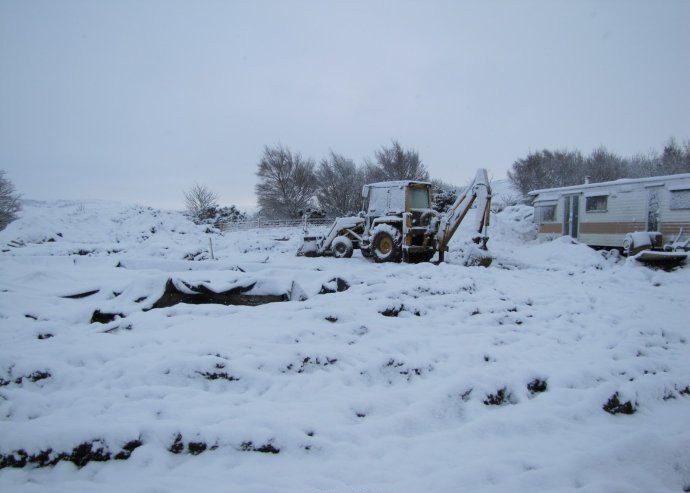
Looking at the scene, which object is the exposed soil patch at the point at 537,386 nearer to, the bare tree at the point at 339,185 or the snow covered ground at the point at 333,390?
the snow covered ground at the point at 333,390

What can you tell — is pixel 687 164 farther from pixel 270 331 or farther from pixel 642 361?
pixel 270 331

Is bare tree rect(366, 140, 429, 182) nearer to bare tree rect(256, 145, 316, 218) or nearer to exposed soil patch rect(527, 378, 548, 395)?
bare tree rect(256, 145, 316, 218)

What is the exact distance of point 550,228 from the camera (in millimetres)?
16297

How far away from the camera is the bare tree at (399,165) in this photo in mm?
25859

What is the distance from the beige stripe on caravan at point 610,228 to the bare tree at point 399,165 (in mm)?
12510

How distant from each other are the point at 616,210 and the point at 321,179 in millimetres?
20138

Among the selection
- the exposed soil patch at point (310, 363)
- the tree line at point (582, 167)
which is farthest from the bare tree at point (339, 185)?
the exposed soil patch at point (310, 363)

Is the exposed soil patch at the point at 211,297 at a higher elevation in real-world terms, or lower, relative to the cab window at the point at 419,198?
lower

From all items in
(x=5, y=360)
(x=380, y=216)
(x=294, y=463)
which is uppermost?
(x=380, y=216)

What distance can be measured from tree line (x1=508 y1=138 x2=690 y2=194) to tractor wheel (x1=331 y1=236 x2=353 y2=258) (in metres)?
20.2

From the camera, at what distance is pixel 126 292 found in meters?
5.34

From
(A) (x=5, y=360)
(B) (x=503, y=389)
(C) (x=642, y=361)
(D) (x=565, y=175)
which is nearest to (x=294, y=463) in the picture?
(B) (x=503, y=389)

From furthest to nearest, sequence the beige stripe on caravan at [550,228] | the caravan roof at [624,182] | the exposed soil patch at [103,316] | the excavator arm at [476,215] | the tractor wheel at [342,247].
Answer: the beige stripe on caravan at [550,228], the tractor wheel at [342,247], the caravan roof at [624,182], the excavator arm at [476,215], the exposed soil patch at [103,316]

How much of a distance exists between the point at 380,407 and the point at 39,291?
5.62 m
